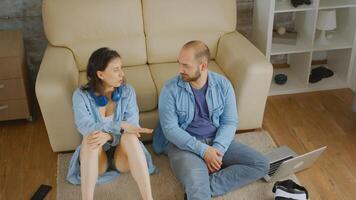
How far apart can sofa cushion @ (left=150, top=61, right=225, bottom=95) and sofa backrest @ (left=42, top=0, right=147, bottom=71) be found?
0.57 ft

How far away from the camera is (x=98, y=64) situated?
2094mm

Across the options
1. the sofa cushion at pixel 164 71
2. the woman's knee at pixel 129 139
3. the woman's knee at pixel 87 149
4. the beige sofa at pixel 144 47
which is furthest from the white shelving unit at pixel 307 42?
the woman's knee at pixel 87 149

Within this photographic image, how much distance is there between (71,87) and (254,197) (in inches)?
46.6

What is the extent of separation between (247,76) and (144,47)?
29.7 inches

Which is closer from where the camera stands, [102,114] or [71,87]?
[102,114]

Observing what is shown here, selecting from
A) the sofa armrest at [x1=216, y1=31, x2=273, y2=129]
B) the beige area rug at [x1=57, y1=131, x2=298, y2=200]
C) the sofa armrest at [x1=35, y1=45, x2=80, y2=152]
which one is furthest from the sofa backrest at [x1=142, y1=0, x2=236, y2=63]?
the beige area rug at [x1=57, y1=131, x2=298, y2=200]

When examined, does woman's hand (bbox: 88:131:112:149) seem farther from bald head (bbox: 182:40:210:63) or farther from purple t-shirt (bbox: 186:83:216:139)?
bald head (bbox: 182:40:210:63)

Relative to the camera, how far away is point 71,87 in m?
2.41

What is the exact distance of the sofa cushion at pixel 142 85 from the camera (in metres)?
2.51

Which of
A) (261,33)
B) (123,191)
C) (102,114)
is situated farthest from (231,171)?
(261,33)

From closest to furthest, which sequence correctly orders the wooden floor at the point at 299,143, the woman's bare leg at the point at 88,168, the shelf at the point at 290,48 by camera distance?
the woman's bare leg at the point at 88,168, the wooden floor at the point at 299,143, the shelf at the point at 290,48

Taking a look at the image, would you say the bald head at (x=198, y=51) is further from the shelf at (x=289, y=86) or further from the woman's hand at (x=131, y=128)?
the shelf at (x=289, y=86)

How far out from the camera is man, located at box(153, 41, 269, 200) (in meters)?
2.14

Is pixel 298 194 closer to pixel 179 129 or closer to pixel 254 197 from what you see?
pixel 254 197
